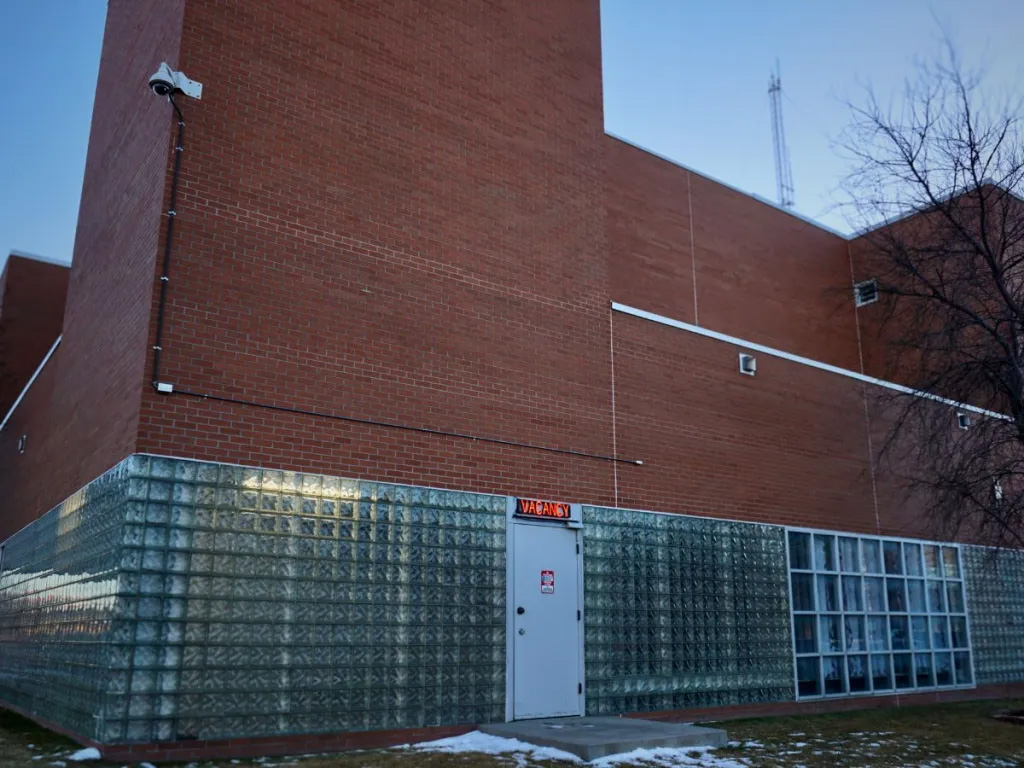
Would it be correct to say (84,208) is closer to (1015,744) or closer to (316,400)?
(316,400)

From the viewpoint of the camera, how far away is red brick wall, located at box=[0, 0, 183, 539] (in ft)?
31.3

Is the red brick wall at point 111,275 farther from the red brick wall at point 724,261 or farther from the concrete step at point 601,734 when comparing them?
the red brick wall at point 724,261

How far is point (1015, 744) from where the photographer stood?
35.9ft

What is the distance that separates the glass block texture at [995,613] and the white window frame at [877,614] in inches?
10.2

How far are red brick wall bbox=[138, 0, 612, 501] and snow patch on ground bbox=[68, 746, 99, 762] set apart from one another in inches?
107

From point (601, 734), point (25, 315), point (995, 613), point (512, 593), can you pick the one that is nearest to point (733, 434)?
point (512, 593)

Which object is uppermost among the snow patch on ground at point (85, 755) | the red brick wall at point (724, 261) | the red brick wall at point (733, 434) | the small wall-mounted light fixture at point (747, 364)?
the red brick wall at point (724, 261)

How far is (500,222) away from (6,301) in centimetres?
1352

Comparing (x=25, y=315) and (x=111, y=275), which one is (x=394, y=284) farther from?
(x=25, y=315)

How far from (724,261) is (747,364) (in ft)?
10.2

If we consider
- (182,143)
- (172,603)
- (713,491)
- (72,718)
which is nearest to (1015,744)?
(713,491)

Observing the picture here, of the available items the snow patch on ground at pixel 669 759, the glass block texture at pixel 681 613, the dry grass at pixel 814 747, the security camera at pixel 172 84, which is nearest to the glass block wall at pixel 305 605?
the dry grass at pixel 814 747

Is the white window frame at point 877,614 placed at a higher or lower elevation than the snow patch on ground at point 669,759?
higher

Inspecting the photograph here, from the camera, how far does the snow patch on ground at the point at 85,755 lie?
7.62 metres
